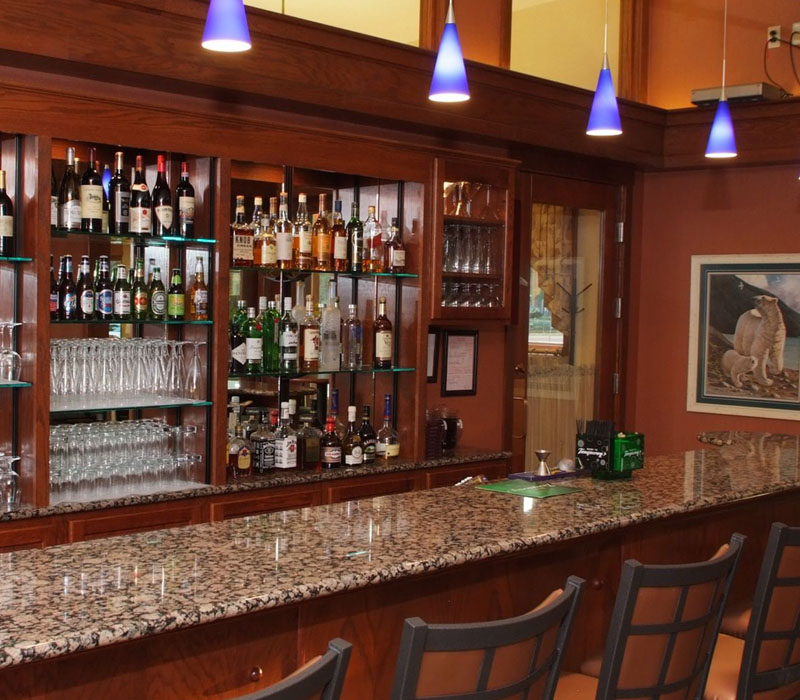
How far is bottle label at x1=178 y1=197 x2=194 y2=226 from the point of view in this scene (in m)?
4.31

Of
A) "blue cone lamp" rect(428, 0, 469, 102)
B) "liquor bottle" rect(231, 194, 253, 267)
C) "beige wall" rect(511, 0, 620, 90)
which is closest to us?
"blue cone lamp" rect(428, 0, 469, 102)

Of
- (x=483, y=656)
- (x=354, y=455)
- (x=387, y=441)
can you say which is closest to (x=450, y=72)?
(x=354, y=455)

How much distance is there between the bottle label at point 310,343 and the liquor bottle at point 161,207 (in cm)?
85

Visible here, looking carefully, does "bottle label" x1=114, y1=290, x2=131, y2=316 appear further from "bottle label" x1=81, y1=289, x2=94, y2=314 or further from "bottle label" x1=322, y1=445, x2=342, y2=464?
"bottle label" x1=322, y1=445, x2=342, y2=464

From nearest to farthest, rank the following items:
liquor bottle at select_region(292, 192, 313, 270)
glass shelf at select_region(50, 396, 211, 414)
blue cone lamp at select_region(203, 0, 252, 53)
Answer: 1. blue cone lamp at select_region(203, 0, 252, 53)
2. glass shelf at select_region(50, 396, 211, 414)
3. liquor bottle at select_region(292, 192, 313, 270)

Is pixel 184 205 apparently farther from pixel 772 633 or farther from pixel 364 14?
pixel 772 633

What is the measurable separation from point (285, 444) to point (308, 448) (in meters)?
0.16

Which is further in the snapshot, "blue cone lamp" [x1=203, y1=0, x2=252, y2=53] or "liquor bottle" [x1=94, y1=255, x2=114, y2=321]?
"liquor bottle" [x1=94, y1=255, x2=114, y2=321]

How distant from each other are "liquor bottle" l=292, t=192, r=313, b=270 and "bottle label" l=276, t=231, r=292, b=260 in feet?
0.21

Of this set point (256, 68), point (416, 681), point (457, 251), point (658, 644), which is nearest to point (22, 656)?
point (416, 681)

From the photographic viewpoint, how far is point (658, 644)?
238 centimetres

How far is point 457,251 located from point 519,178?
0.86 m

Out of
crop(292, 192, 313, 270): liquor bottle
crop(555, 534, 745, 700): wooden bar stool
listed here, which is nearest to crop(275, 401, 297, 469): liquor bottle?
crop(292, 192, 313, 270): liquor bottle

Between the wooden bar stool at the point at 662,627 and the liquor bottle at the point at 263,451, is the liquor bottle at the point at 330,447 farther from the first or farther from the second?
the wooden bar stool at the point at 662,627
